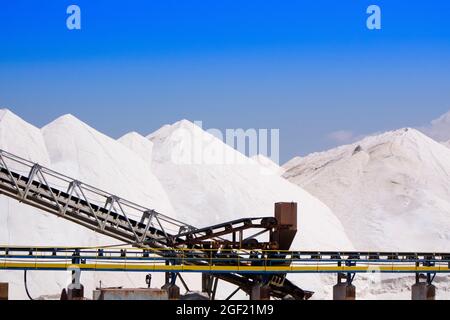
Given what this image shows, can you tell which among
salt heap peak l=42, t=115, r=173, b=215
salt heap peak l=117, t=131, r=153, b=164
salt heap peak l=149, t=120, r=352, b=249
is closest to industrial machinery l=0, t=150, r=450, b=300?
salt heap peak l=42, t=115, r=173, b=215

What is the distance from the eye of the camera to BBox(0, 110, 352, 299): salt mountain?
44.7 meters

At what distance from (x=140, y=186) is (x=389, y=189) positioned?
24.2m

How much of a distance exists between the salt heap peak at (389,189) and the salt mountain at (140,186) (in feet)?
13.8

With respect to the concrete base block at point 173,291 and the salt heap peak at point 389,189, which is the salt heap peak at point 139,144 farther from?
the concrete base block at point 173,291

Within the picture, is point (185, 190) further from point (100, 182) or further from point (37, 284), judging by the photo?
point (37, 284)

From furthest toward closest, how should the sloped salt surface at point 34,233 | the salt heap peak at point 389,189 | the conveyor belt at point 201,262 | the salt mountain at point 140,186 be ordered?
the salt heap peak at point 389,189, the salt mountain at point 140,186, the sloped salt surface at point 34,233, the conveyor belt at point 201,262

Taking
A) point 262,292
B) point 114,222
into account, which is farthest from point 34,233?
point 262,292

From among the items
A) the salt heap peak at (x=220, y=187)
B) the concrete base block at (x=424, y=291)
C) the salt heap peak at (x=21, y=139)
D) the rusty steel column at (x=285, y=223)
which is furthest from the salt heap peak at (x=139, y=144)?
the concrete base block at (x=424, y=291)

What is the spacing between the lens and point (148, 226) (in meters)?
36.3

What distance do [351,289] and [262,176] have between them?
1101 inches

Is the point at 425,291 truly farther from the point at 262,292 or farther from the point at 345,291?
the point at 262,292

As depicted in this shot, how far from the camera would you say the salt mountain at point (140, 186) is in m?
44.7

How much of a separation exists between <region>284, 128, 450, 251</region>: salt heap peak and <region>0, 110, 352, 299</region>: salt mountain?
13.8 feet
